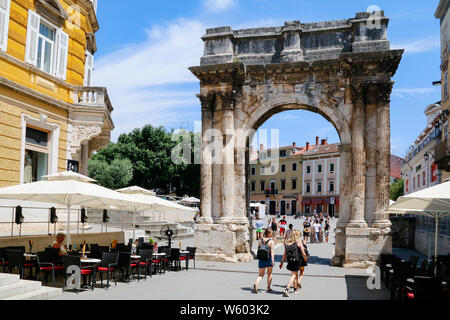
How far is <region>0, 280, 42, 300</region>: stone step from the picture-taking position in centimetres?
845

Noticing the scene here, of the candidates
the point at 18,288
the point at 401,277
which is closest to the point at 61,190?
the point at 18,288

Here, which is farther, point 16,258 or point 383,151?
point 383,151

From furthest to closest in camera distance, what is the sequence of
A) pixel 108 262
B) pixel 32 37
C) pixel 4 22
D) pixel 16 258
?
pixel 32 37
pixel 4 22
pixel 108 262
pixel 16 258

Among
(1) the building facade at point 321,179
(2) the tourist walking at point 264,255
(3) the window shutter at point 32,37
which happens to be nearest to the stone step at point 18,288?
(2) the tourist walking at point 264,255

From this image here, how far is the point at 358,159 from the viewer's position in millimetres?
15953

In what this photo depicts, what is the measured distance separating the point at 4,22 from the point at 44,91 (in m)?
2.74

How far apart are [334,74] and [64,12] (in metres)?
10.6

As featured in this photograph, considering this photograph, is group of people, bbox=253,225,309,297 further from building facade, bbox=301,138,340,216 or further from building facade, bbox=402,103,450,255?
building facade, bbox=301,138,340,216

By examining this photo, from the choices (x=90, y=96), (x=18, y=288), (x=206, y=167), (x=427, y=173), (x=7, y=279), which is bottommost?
(x=18, y=288)

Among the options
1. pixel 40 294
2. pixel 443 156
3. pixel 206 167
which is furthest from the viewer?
pixel 443 156

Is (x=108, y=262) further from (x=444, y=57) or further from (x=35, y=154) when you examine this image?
(x=444, y=57)
